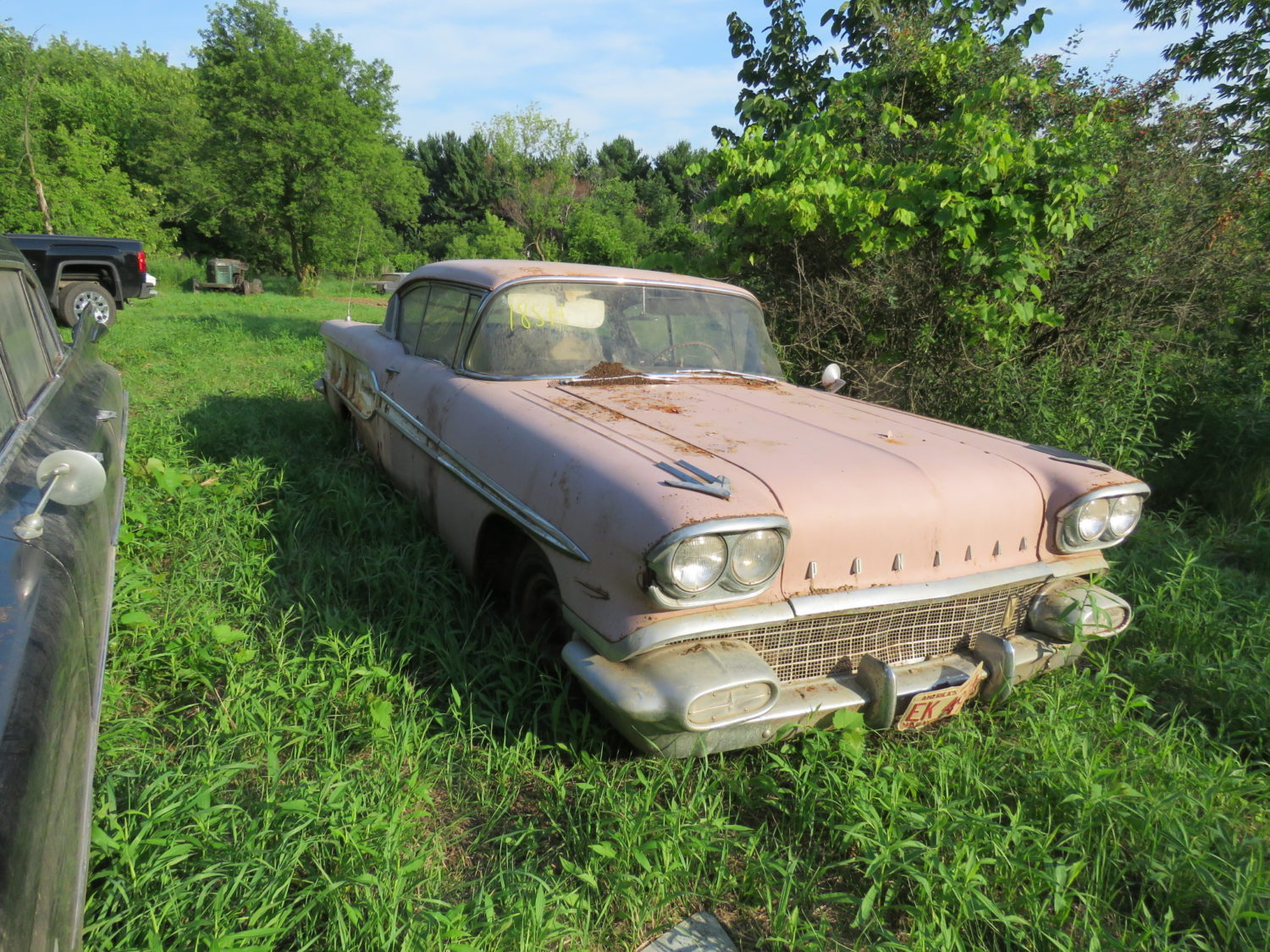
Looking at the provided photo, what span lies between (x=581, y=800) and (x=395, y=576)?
4.72 ft

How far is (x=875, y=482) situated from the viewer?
90.0 inches

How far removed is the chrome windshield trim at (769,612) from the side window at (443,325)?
171 cm

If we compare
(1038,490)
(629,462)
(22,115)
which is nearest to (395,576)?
(629,462)

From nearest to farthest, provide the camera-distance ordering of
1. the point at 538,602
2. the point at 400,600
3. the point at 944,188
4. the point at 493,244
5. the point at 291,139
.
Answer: the point at 538,602 < the point at 400,600 < the point at 944,188 < the point at 291,139 < the point at 493,244

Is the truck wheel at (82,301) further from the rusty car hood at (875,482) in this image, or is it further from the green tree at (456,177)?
the green tree at (456,177)

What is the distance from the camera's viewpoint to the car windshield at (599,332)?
10.7ft

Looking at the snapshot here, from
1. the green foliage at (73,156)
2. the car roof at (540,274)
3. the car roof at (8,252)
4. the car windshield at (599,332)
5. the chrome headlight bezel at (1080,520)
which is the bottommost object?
the chrome headlight bezel at (1080,520)

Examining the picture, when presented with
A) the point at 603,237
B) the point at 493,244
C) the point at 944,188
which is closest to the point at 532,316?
the point at 944,188

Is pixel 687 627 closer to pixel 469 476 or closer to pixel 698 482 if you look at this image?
pixel 698 482

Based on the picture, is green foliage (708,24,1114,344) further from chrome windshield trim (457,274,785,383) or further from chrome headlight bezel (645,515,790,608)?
chrome headlight bezel (645,515,790,608)

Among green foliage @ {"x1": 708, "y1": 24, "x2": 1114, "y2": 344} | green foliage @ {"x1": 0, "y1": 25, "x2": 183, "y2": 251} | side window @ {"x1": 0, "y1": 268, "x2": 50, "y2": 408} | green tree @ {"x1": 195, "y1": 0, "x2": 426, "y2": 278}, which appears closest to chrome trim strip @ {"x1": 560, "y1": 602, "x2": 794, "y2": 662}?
side window @ {"x1": 0, "y1": 268, "x2": 50, "y2": 408}

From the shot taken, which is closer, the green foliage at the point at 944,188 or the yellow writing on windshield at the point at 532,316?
the yellow writing on windshield at the point at 532,316

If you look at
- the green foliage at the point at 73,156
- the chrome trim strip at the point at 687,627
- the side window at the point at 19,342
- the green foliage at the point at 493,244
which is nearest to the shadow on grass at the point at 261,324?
the side window at the point at 19,342

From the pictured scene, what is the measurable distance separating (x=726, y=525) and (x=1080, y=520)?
133 cm
